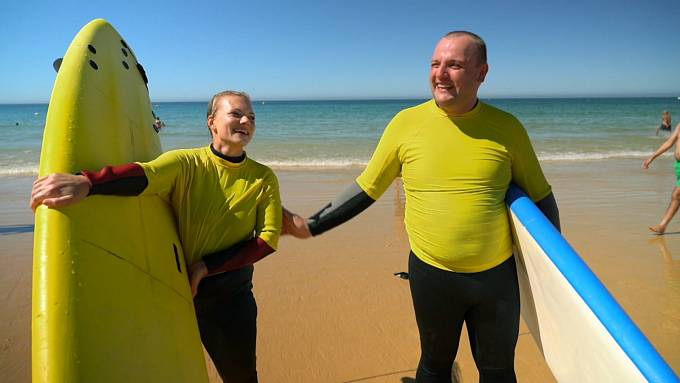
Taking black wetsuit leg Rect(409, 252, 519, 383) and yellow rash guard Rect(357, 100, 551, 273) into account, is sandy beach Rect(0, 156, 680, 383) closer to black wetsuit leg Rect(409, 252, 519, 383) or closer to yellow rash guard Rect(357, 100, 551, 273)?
black wetsuit leg Rect(409, 252, 519, 383)

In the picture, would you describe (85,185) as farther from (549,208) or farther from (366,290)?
(366,290)

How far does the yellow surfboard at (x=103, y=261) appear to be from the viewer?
1160mm

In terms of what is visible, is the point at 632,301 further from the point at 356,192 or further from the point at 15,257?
the point at 15,257

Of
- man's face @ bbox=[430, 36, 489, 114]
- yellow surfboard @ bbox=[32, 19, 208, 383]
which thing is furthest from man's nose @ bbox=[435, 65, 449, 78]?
yellow surfboard @ bbox=[32, 19, 208, 383]

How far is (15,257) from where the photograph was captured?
468 centimetres

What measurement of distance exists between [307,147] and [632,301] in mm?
13145

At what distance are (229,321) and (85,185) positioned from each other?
0.83 metres

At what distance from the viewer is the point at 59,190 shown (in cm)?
126

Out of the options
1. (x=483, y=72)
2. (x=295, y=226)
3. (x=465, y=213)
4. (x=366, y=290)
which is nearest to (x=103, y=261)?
(x=295, y=226)

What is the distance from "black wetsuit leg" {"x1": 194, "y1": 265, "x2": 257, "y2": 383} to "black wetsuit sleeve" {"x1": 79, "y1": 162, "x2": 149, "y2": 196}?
1.68 feet

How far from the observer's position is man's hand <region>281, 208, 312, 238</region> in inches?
79.1

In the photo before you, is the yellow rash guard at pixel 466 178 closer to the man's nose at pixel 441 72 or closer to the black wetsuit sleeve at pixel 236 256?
the man's nose at pixel 441 72

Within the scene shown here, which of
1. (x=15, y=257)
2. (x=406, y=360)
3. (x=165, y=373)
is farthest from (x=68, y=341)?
(x=15, y=257)

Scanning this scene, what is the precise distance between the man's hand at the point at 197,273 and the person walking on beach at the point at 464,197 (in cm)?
89
